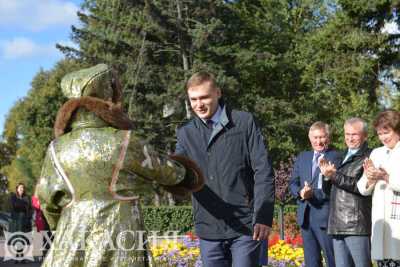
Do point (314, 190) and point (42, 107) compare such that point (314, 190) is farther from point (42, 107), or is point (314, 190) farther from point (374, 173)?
point (42, 107)

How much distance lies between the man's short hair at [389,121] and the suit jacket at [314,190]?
44.4 inches

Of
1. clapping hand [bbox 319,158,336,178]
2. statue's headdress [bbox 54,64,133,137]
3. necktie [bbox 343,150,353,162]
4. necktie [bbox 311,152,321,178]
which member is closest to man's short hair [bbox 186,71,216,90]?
statue's headdress [bbox 54,64,133,137]

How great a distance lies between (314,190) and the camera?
6379mm

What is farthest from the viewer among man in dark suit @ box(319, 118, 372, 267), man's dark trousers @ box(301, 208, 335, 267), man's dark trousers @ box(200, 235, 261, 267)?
man's dark trousers @ box(301, 208, 335, 267)

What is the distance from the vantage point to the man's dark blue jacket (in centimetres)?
405

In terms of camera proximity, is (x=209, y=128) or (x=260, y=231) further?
(x=209, y=128)

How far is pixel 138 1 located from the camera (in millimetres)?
26922

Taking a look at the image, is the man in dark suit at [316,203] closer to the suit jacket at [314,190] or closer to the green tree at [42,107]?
the suit jacket at [314,190]

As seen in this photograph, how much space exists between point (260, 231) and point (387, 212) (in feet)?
5.04

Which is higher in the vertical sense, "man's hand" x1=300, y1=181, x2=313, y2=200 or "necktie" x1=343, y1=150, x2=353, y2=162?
"necktie" x1=343, y1=150, x2=353, y2=162

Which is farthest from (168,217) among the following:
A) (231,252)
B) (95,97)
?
(95,97)

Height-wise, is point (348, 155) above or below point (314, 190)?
above

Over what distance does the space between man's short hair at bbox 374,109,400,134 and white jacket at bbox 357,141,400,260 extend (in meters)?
0.14

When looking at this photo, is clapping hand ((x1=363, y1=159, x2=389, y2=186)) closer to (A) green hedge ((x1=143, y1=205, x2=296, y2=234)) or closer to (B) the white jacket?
(B) the white jacket
